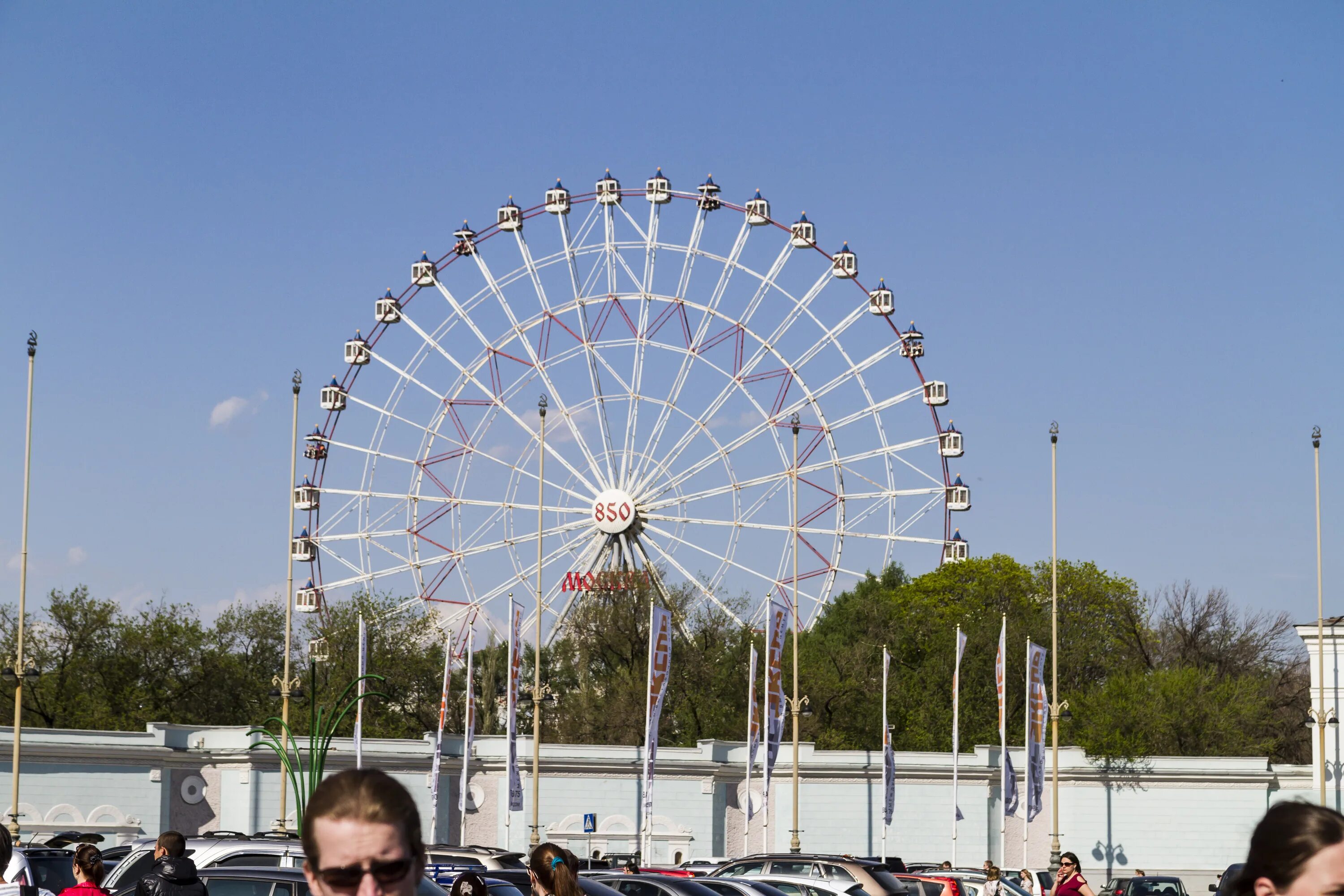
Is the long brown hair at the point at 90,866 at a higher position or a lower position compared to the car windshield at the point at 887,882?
higher

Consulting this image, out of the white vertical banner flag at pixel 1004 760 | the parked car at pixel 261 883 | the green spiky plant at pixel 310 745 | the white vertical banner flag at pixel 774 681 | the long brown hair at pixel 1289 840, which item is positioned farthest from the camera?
the white vertical banner flag at pixel 1004 760

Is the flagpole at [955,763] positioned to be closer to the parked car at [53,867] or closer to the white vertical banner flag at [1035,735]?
the white vertical banner flag at [1035,735]

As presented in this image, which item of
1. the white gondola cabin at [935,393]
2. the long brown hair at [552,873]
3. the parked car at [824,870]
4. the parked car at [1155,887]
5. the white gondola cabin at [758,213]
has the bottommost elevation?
the parked car at [1155,887]

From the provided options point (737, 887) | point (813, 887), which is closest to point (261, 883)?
point (737, 887)

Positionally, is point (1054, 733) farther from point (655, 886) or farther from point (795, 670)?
point (655, 886)

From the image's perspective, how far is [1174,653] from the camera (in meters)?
88.1

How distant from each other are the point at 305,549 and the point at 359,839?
59.4m

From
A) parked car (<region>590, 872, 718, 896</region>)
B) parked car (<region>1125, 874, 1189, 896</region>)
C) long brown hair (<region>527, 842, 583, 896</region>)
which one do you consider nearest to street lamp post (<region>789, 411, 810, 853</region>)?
parked car (<region>1125, 874, 1189, 896</region>)

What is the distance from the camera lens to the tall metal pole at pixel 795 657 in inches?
2037

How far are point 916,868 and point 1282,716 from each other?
50191mm

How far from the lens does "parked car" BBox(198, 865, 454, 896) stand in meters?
15.4

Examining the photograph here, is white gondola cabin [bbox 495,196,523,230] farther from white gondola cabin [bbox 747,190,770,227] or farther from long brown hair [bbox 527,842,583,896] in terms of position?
long brown hair [bbox 527,842,583,896]

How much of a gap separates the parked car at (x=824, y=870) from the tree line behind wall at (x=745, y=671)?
30.4 metres

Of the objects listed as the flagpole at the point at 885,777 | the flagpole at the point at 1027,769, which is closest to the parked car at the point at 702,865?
the flagpole at the point at 885,777
